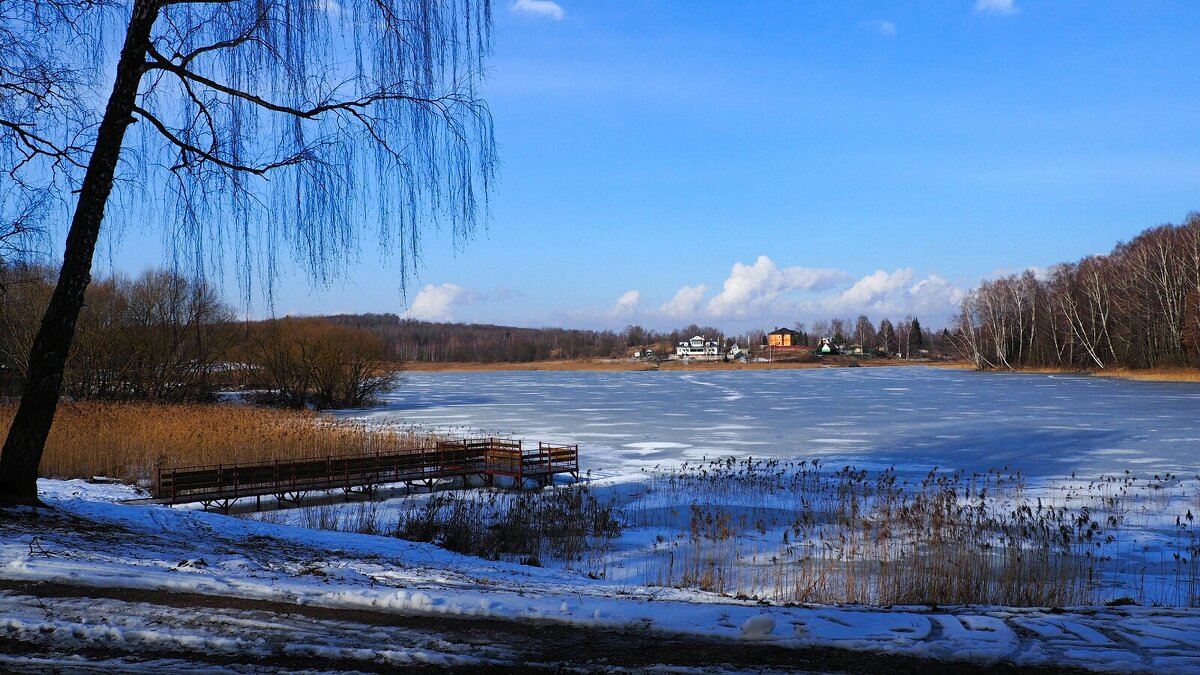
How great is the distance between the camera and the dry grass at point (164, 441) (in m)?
19.6

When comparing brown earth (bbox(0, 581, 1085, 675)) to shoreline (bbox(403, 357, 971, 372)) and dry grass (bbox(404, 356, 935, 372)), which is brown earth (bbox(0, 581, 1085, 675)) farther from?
dry grass (bbox(404, 356, 935, 372))

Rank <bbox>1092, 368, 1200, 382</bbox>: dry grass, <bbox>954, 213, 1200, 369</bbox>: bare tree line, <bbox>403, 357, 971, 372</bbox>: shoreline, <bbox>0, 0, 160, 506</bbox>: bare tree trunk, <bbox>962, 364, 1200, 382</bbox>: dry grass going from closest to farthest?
1. <bbox>0, 0, 160, 506</bbox>: bare tree trunk
2. <bbox>1092, 368, 1200, 382</bbox>: dry grass
3. <bbox>962, 364, 1200, 382</bbox>: dry grass
4. <bbox>954, 213, 1200, 369</bbox>: bare tree line
5. <bbox>403, 357, 971, 372</bbox>: shoreline

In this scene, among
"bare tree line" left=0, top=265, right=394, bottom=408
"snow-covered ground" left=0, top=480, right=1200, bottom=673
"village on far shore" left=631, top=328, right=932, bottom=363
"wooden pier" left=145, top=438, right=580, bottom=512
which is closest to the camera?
"snow-covered ground" left=0, top=480, right=1200, bottom=673

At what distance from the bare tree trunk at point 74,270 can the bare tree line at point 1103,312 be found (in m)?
72.0

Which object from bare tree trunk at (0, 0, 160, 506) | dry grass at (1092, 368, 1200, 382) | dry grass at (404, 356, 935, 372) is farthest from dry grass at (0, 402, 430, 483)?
dry grass at (404, 356, 935, 372)

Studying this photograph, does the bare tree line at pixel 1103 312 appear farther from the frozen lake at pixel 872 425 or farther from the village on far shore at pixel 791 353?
the village on far shore at pixel 791 353

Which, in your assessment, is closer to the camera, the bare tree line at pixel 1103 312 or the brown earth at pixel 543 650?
the brown earth at pixel 543 650

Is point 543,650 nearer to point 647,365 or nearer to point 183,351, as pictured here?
point 183,351

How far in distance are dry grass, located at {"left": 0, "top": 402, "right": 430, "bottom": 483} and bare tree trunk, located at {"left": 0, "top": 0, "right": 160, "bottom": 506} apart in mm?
12032

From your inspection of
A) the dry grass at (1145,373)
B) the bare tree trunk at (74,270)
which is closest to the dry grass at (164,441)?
the bare tree trunk at (74,270)

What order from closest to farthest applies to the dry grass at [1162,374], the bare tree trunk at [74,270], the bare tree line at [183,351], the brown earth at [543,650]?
1. the brown earth at [543,650]
2. the bare tree trunk at [74,270]
3. the bare tree line at [183,351]
4. the dry grass at [1162,374]

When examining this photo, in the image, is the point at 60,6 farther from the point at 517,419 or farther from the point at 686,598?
the point at 517,419

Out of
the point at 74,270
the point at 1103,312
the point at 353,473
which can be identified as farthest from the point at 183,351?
the point at 1103,312

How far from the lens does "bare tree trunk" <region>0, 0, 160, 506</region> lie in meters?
7.56
